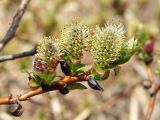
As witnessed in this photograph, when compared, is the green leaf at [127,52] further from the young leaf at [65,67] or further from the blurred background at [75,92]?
the blurred background at [75,92]

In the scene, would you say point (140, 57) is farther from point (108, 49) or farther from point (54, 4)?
point (54, 4)

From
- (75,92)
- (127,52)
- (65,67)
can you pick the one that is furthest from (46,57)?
(75,92)

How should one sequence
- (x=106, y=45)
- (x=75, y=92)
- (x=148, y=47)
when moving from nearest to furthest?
(x=106, y=45) → (x=148, y=47) → (x=75, y=92)

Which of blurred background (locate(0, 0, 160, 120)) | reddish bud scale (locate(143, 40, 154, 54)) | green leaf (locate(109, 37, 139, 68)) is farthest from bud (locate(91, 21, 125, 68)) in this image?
blurred background (locate(0, 0, 160, 120))

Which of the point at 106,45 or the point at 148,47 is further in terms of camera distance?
the point at 148,47

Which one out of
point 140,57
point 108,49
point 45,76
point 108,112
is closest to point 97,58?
point 108,49

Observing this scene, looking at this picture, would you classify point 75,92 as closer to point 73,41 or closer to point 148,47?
point 148,47
